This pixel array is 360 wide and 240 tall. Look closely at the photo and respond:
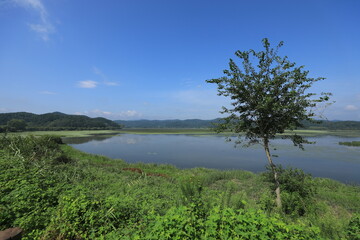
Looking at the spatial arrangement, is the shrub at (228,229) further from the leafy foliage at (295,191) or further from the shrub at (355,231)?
the leafy foliage at (295,191)

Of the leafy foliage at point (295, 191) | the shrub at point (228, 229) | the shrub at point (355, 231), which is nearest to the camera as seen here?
the shrub at point (228, 229)

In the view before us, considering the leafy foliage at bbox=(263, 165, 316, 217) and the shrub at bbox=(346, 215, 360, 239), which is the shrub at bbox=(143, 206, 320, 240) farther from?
the leafy foliage at bbox=(263, 165, 316, 217)

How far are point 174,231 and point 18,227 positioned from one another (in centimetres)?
362

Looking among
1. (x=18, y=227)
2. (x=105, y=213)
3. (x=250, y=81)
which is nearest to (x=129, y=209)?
(x=105, y=213)

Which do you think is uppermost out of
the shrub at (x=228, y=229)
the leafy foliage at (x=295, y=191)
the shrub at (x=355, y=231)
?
the shrub at (x=228, y=229)

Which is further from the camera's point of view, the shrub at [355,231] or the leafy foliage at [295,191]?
the leafy foliage at [295,191]

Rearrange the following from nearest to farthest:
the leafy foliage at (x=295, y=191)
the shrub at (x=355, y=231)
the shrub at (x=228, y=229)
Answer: the shrub at (x=228, y=229)
the shrub at (x=355, y=231)
the leafy foliage at (x=295, y=191)

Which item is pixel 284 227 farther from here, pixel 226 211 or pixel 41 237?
pixel 41 237

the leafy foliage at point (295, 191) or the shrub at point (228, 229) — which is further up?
the shrub at point (228, 229)

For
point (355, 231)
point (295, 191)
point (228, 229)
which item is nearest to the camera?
point (228, 229)

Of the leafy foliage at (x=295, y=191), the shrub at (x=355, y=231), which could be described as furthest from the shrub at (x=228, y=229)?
the leafy foliage at (x=295, y=191)

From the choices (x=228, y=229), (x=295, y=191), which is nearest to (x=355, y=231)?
(x=228, y=229)

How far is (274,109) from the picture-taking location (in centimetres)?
630

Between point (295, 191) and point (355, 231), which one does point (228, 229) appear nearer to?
point (355, 231)
